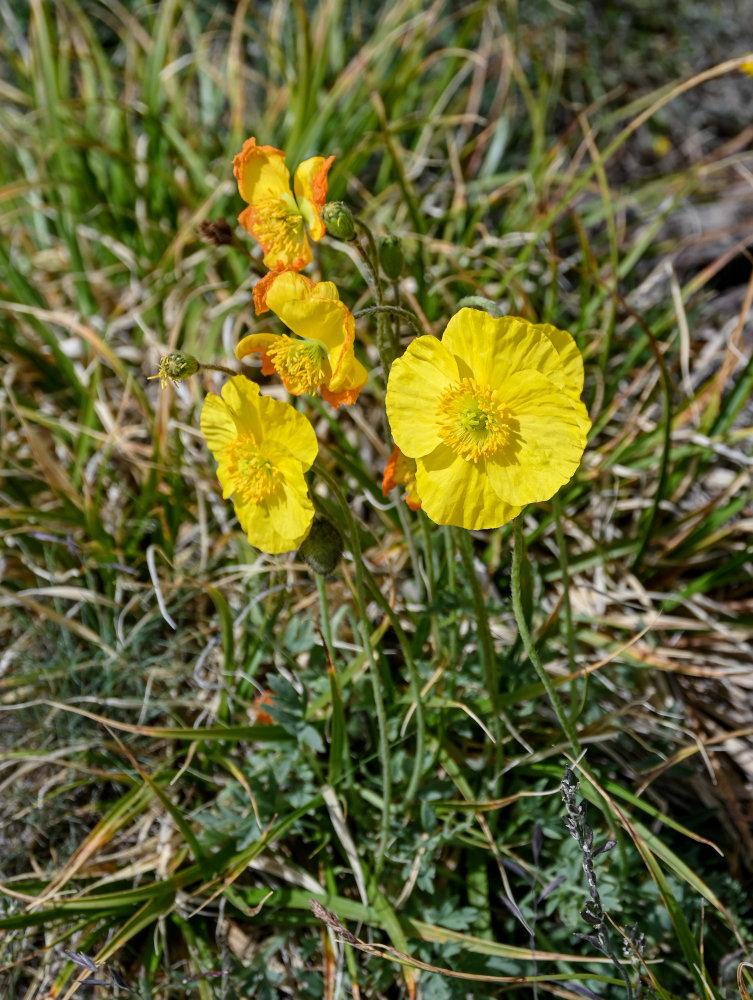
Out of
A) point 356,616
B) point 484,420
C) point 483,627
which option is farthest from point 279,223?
point 356,616

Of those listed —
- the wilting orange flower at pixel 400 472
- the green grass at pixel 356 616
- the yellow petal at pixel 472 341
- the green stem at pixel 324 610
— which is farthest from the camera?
the green grass at pixel 356 616

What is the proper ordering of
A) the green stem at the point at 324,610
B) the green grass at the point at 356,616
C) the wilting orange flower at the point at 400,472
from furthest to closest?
the green grass at the point at 356,616, the green stem at the point at 324,610, the wilting orange flower at the point at 400,472

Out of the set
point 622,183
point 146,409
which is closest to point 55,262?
point 146,409

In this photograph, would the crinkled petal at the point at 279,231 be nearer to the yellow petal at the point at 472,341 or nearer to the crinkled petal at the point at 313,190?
the crinkled petal at the point at 313,190

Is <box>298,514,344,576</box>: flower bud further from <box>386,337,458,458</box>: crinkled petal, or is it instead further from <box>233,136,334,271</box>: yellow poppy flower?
<box>233,136,334,271</box>: yellow poppy flower

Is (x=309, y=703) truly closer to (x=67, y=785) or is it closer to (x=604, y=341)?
(x=67, y=785)

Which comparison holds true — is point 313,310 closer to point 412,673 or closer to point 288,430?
point 288,430

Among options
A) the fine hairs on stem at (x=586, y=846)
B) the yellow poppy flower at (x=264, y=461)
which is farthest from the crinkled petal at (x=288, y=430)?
the fine hairs on stem at (x=586, y=846)
